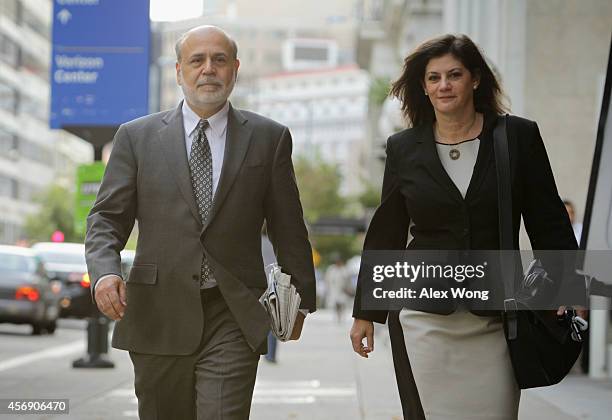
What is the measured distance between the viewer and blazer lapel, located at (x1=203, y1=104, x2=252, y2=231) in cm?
540

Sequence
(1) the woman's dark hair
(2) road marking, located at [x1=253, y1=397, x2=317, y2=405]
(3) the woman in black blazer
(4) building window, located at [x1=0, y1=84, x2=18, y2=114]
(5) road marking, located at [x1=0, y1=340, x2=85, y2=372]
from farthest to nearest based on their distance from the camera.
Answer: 1. (4) building window, located at [x1=0, y1=84, x2=18, y2=114]
2. (5) road marking, located at [x1=0, y1=340, x2=85, y2=372]
3. (2) road marking, located at [x1=253, y1=397, x2=317, y2=405]
4. (1) the woman's dark hair
5. (3) the woman in black blazer

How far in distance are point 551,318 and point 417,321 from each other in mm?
493

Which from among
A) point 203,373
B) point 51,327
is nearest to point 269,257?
point 203,373

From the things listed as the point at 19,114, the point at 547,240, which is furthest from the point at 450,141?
the point at 19,114

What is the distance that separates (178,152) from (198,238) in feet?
1.22

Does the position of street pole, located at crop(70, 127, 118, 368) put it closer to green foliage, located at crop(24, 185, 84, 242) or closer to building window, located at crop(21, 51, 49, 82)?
green foliage, located at crop(24, 185, 84, 242)

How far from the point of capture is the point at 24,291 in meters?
24.3

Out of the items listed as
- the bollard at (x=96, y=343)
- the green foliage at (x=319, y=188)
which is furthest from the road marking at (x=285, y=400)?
the green foliage at (x=319, y=188)

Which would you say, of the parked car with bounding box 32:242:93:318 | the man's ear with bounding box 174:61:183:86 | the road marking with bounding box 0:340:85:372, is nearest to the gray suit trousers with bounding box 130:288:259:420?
the man's ear with bounding box 174:61:183:86

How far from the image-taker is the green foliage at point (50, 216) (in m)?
88.7

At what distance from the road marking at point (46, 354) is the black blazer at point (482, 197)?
1061 cm

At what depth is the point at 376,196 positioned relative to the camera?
5666 cm

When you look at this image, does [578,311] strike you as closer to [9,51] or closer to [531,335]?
[531,335]

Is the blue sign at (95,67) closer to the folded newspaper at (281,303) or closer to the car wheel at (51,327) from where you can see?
the folded newspaper at (281,303)
